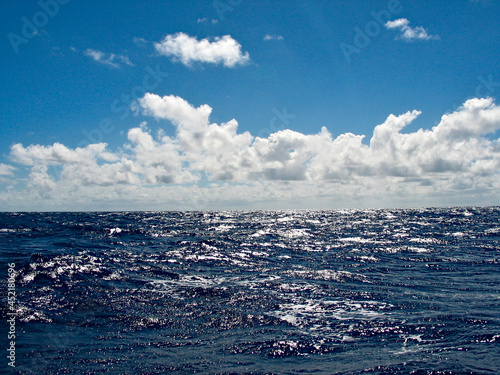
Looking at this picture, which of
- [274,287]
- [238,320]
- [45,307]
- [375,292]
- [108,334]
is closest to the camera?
[108,334]

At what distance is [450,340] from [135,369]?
1055 cm

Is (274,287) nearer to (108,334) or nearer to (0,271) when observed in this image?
(108,334)

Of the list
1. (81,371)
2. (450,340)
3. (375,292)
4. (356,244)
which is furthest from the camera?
(356,244)

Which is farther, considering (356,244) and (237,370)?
(356,244)

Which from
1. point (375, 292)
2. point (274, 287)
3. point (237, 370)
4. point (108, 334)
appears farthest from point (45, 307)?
point (375, 292)

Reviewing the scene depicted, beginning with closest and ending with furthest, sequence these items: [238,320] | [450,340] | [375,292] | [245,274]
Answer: [450,340]
[238,320]
[375,292]
[245,274]

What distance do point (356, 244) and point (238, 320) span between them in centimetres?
2784

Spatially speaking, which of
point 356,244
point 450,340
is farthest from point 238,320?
point 356,244

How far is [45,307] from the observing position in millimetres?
14492

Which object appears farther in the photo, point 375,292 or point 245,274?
point 245,274

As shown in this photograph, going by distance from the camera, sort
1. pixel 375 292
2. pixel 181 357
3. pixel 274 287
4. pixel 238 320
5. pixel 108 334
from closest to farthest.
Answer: pixel 181 357 < pixel 108 334 < pixel 238 320 < pixel 375 292 < pixel 274 287

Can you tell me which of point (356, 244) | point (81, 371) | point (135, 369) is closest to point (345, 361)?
point (135, 369)

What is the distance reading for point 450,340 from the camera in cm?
1114

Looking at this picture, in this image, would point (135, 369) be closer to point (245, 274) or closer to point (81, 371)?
point (81, 371)
